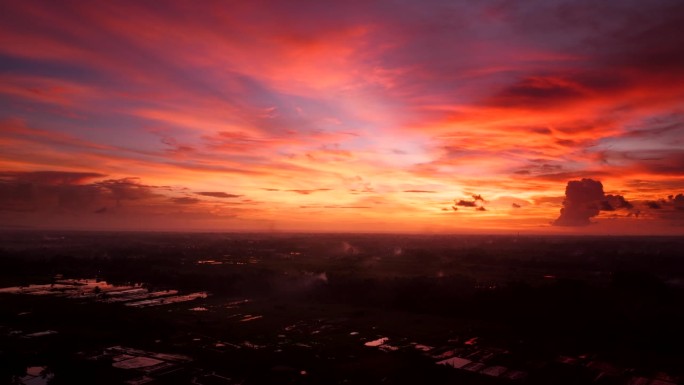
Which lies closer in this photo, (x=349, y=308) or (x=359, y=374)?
(x=359, y=374)

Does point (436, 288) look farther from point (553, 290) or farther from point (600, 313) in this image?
point (600, 313)

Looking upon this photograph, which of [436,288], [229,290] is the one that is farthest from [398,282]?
[229,290]

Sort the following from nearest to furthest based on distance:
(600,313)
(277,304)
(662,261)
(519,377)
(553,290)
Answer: (519,377), (600,313), (553,290), (277,304), (662,261)

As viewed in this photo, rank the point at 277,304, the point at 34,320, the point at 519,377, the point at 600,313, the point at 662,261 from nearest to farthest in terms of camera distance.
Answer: the point at 519,377, the point at 34,320, the point at 600,313, the point at 277,304, the point at 662,261

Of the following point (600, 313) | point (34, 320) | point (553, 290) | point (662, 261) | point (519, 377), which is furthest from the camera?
point (662, 261)

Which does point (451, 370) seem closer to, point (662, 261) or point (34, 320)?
point (34, 320)

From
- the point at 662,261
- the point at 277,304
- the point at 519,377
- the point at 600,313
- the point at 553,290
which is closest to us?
the point at 519,377

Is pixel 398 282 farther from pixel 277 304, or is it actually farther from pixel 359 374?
pixel 359 374

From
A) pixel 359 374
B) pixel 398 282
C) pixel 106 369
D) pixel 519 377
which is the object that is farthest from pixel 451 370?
pixel 398 282

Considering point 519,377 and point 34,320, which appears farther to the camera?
point 34,320
